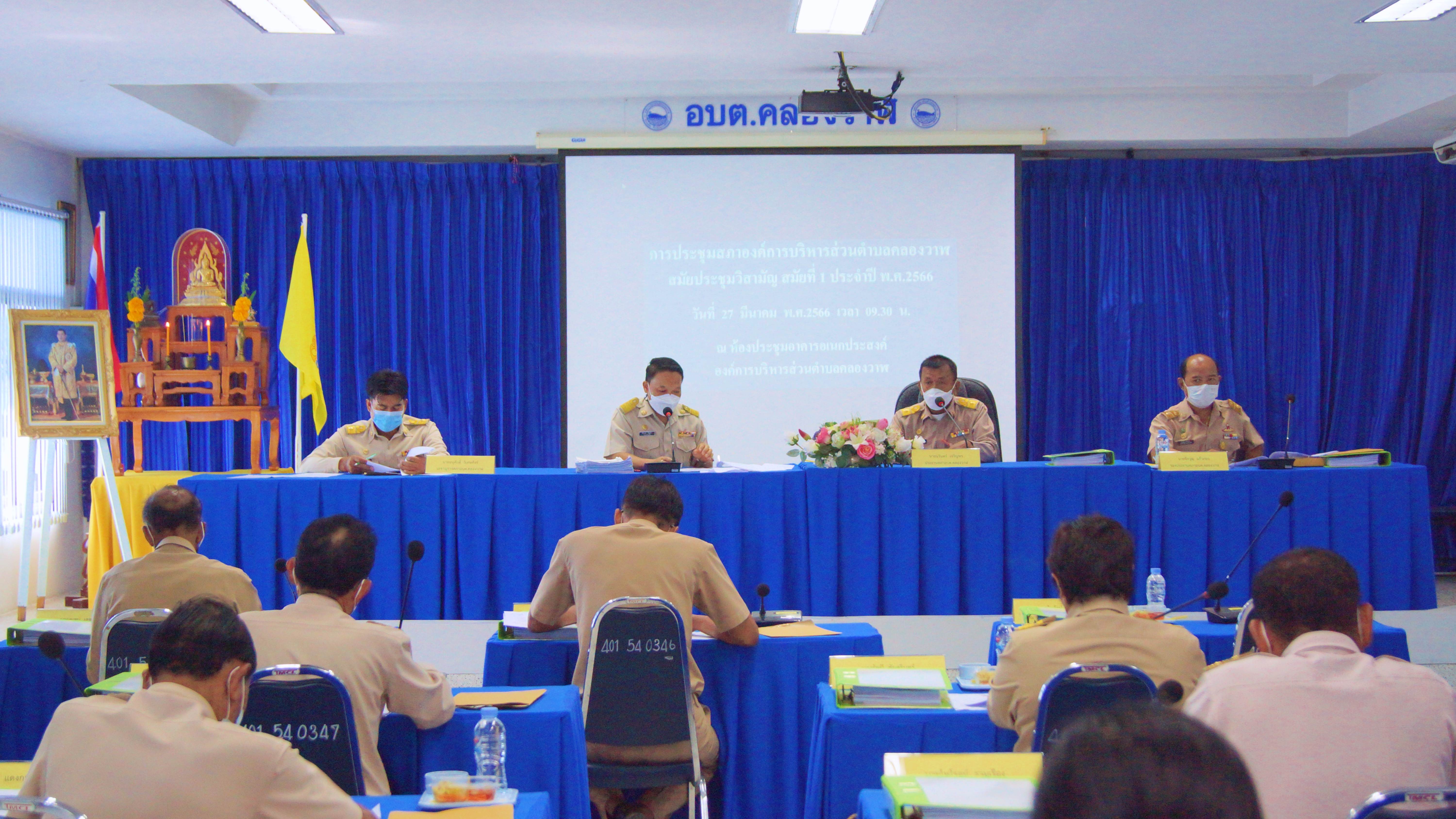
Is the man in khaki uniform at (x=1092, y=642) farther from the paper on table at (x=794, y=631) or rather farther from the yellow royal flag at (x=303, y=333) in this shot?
the yellow royal flag at (x=303, y=333)

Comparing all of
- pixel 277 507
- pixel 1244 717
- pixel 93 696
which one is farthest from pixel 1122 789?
pixel 277 507

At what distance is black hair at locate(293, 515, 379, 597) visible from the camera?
87.0 inches

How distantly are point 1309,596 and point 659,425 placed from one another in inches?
148

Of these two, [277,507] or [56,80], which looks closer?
[277,507]

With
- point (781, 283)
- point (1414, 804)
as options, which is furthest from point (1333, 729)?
point (781, 283)

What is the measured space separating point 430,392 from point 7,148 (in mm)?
2844

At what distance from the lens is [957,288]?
6.95 meters

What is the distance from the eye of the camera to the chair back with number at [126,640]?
98.0 inches

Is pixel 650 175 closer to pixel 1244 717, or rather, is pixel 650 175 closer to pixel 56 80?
pixel 56 80

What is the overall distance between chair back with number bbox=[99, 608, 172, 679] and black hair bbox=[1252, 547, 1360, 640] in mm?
2323

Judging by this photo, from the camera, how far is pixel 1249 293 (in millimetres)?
7336

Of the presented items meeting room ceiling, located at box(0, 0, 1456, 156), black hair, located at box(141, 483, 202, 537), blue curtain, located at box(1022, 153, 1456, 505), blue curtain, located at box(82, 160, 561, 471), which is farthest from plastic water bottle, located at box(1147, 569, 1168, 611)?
blue curtain, located at box(82, 160, 561, 471)

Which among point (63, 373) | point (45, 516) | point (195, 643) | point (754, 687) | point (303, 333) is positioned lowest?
point (754, 687)

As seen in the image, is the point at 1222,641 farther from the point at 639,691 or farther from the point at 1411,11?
the point at 1411,11
